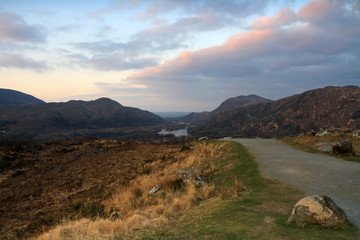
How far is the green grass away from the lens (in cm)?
606

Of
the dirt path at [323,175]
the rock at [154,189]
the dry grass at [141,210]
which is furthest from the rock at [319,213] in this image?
the rock at [154,189]

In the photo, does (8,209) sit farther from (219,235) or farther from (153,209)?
(219,235)

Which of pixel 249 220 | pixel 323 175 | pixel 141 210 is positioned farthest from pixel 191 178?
pixel 323 175

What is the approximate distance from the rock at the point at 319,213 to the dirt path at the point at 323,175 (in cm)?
61

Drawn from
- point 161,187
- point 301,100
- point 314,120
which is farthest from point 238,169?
point 301,100

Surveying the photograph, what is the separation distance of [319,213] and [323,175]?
21.6 feet

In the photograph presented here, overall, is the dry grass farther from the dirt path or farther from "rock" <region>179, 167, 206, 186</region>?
the dirt path

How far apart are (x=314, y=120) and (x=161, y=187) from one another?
155 meters

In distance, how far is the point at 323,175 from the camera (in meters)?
12.0

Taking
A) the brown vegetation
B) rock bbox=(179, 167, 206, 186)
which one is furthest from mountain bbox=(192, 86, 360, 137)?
rock bbox=(179, 167, 206, 186)

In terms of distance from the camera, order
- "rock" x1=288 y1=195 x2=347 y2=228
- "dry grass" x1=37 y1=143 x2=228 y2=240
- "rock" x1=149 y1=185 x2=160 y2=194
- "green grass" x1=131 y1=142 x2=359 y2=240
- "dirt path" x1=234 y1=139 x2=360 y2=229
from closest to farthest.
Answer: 1. "green grass" x1=131 y1=142 x2=359 y2=240
2. "rock" x1=288 y1=195 x2=347 y2=228
3. "dry grass" x1=37 y1=143 x2=228 y2=240
4. "dirt path" x1=234 y1=139 x2=360 y2=229
5. "rock" x1=149 y1=185 x2=160 y2=194

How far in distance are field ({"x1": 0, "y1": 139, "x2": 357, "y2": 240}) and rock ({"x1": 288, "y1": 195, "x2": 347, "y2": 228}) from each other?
0.89ft

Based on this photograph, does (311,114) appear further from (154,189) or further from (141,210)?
(141,210)

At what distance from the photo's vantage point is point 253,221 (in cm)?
707
